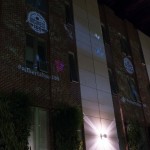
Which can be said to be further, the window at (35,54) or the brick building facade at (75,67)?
the window at (35,54)

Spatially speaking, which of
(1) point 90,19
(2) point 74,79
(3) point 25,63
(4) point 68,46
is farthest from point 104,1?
(3) point 25,63

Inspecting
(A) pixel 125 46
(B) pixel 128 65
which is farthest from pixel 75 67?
(A) pixel 125 46

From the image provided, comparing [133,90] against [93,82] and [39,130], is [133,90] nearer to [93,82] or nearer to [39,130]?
[93,82]

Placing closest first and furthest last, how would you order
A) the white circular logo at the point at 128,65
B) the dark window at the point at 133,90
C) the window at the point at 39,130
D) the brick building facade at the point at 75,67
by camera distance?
the window at the point at 39,130, the brick building facade at the point at 75,67, the dark window at the point at 133,90, the white circular logo at the point at 128,65

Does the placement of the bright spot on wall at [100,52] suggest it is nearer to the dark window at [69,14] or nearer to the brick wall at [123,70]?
the brick wall at [123,70]

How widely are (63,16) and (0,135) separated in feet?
28.0

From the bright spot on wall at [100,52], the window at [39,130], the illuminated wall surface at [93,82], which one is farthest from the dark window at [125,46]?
the window at [39,130]

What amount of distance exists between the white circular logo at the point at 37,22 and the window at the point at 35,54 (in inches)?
23.7

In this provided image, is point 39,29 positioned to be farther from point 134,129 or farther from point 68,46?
point 134,129

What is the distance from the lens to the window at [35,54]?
12.3 meters

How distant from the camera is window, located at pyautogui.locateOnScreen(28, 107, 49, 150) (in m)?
10.8

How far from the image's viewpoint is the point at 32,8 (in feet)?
44.6

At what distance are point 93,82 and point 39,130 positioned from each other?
4975 millimetres

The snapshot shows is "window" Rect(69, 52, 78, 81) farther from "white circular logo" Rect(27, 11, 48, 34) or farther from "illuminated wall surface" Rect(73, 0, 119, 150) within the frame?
"white circular logo" Rect(27, 11, 48, 34)
